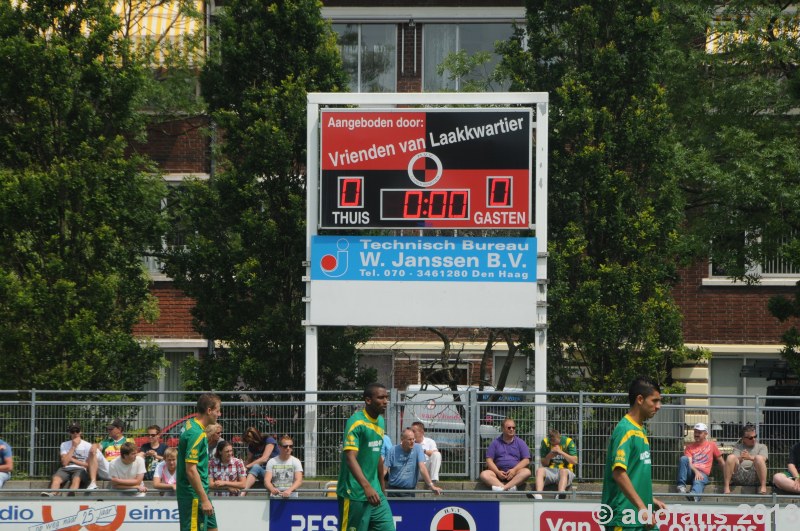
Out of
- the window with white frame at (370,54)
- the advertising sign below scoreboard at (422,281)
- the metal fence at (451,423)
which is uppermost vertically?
the window with white frame at (370,54)

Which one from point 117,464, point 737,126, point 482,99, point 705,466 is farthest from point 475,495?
point 737,126

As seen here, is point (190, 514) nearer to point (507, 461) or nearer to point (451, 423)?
point (451, 423)

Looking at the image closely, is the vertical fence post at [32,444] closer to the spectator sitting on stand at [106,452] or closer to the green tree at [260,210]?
the spectator sitting on stand at [106,452]

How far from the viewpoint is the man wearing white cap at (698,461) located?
15.3m

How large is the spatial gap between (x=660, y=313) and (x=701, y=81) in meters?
5.60

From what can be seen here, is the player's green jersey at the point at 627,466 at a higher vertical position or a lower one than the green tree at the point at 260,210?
lower

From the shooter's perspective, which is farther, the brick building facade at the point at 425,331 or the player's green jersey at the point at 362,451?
the brick building facade at the point at 425,331

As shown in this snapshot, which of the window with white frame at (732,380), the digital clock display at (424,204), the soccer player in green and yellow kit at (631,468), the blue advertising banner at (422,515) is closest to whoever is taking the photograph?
the soccer player in green and yellow kit at (631,468)

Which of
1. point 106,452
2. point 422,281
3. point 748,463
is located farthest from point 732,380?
point 106,452

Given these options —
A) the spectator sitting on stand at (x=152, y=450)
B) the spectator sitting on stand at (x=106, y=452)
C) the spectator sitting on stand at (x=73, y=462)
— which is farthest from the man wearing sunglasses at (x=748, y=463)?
the spectator sitting on stand at (x=73, y=462)

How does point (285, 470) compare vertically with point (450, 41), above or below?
below

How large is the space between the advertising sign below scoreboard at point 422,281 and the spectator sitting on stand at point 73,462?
12.2 feet

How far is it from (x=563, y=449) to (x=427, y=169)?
458 centimetres

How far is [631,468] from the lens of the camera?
27.0 feet
